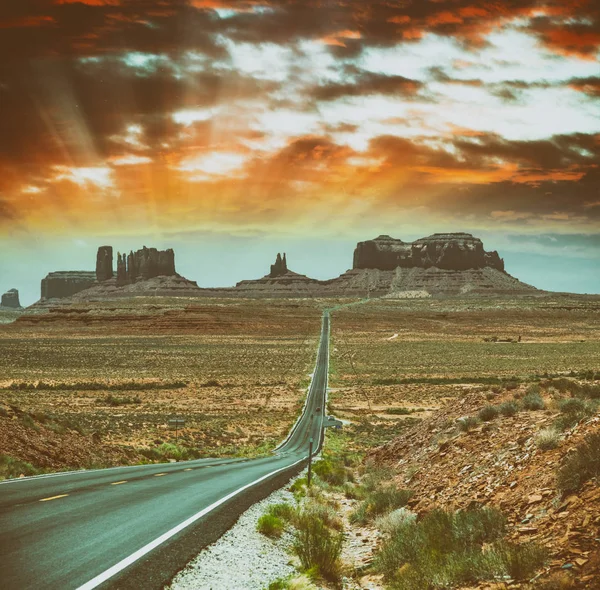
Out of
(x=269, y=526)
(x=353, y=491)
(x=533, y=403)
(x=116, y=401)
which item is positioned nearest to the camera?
(x=269, y=526)

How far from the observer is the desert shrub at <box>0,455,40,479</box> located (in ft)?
53.2

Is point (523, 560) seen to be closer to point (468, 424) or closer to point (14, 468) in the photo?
Result: point (468, 424)

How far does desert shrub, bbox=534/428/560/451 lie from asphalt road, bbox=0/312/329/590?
5746 mm

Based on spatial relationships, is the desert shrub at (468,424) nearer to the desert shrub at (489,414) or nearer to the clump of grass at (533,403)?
the desert shrub at (489,414)

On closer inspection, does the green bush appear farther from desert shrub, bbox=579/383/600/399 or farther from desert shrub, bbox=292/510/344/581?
desert shrub, bbox=292/510/344/581

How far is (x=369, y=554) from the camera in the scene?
1030 cm

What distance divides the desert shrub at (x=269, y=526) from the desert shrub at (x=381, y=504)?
2.84m

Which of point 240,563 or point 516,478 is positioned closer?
point 240,563

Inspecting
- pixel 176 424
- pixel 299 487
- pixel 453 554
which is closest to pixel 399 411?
pixel 176 424

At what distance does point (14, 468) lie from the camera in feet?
54.7

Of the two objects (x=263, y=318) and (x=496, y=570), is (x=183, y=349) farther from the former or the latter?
(x=496, y=570)

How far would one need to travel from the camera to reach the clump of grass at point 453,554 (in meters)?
6.61

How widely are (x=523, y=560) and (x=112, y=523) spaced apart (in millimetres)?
6434

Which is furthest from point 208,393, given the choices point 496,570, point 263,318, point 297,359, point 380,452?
point 263,318
